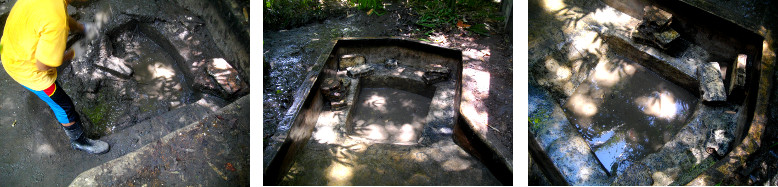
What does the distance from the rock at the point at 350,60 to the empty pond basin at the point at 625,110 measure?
259cm

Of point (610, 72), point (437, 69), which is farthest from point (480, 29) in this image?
point (610, 72)

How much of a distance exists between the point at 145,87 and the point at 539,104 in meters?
4.13

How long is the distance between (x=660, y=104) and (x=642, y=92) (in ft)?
0.73

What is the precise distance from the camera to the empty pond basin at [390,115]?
461cm

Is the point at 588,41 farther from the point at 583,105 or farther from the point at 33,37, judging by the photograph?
the point at 33,37

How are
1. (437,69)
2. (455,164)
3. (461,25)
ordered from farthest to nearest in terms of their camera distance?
(461,25) → (437,69) → (455,164)

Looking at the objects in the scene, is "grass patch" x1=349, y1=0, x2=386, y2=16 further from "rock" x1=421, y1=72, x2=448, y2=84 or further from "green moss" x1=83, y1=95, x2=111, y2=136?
"green moss" x1=83, y1=95, x2=111, y2=136

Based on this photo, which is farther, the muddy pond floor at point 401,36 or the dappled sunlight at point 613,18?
the dappled sunlight at point 613,18

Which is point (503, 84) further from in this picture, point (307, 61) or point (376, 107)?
point (307, 61)

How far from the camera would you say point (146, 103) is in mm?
4316

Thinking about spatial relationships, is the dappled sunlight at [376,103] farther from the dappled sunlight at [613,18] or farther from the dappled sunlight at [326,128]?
the dappled sunlight at [613,18]

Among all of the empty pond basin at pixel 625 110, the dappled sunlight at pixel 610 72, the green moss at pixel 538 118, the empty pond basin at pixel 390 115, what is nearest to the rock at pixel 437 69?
the empty pond basin at pixel 390 115

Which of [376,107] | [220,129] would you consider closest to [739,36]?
[376,107]

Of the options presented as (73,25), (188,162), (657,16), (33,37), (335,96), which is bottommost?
(335,96)
